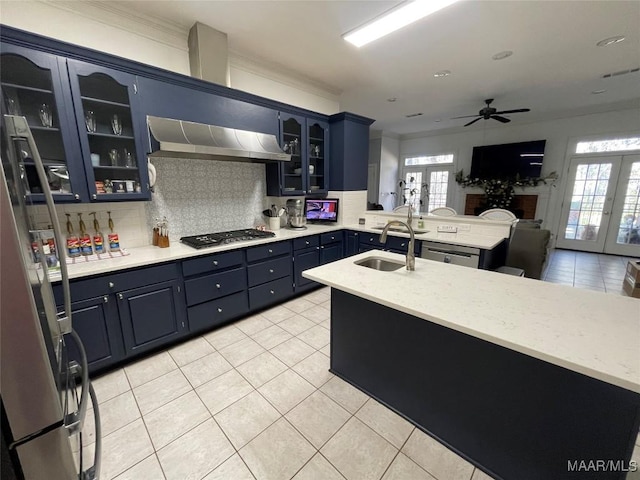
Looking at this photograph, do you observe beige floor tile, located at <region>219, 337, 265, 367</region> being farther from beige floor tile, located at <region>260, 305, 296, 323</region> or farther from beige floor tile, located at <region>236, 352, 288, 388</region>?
beige floor tile, located at <region>260, 305, 296, 323</region>

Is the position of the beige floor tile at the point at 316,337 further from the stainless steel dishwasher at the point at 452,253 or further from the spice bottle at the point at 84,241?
the spice bottle at the point at 84,241

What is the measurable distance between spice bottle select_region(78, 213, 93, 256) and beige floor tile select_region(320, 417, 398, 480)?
2.32 meters

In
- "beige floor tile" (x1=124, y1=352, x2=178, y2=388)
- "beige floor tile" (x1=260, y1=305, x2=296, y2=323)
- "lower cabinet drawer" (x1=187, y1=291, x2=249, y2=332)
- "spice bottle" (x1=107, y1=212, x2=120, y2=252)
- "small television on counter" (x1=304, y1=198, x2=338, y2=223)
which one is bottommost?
"beige floor tile" (x1=124, y1=352, x2=178, y2=388)

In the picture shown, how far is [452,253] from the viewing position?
3.02 meters

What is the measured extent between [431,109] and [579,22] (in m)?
3.10

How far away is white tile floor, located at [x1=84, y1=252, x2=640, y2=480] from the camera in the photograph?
139cm

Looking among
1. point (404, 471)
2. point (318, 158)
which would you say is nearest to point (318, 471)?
point (404, 471)

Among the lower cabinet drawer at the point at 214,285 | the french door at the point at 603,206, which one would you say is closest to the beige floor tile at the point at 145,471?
the lower cabinet drawer at the point at 214,285

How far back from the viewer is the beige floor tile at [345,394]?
1.79 m

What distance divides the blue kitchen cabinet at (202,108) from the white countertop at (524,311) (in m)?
1.97

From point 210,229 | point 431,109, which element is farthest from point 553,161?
point 210,229

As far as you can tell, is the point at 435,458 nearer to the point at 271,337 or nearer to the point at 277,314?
the point at 271,337

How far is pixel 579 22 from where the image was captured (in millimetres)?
2576

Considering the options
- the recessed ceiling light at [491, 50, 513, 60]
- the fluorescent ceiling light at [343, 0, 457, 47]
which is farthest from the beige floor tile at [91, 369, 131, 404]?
the recessed ceiling light at [491, 50, 513, 60]
